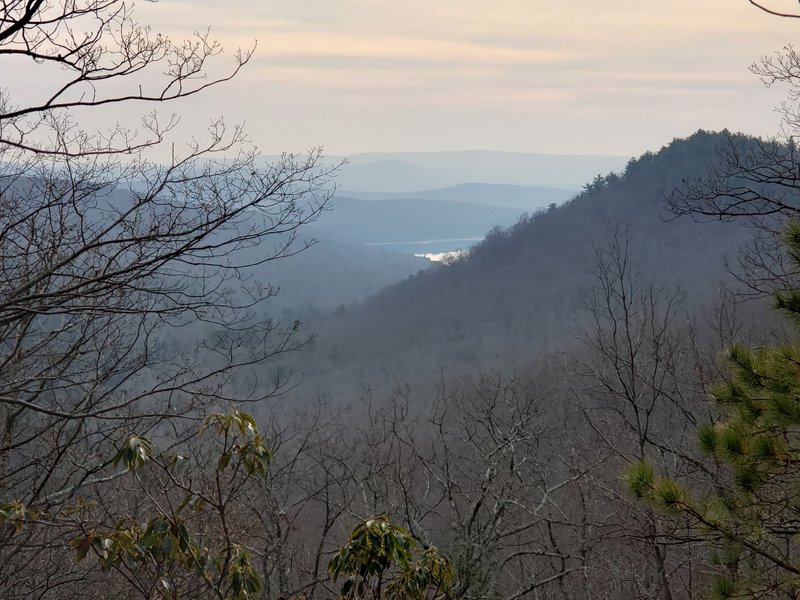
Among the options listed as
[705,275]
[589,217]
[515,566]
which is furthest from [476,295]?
[515,566]

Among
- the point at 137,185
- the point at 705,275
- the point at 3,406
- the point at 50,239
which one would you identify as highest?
the point at 137,185

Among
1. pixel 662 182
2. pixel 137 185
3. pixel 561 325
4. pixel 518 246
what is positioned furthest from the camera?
pixel 518 246

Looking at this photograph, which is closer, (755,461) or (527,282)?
(755,461)

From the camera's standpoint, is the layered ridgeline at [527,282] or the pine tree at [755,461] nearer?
the pine tree at [755,461]

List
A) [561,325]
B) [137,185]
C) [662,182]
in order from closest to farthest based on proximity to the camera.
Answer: [137,185]
[561,325]
[662,182]

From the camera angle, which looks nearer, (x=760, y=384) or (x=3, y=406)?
(x=760, y=384)

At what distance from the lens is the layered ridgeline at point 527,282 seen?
2474 inches

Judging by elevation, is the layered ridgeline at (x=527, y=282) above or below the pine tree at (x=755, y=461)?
below

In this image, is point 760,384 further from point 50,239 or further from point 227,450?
point 50,239

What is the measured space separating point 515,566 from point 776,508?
18.7 m

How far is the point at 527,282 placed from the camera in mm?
76875

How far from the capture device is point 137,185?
234 inches

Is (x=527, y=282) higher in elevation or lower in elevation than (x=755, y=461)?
lower

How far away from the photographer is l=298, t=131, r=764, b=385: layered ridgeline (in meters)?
62.8
